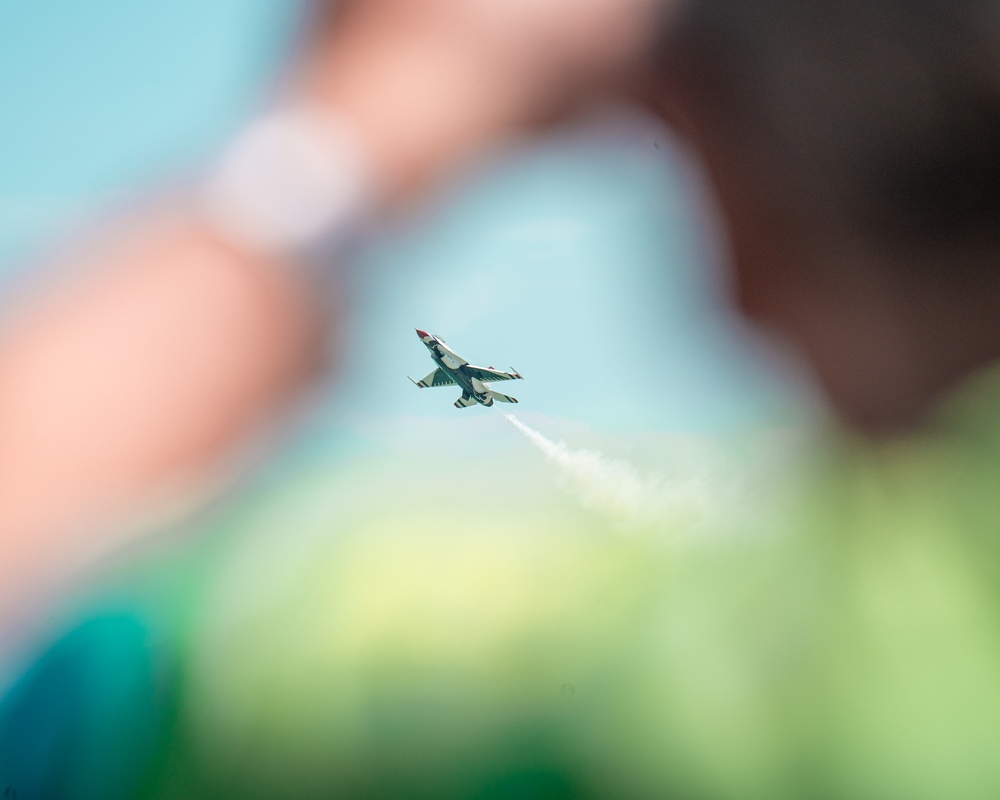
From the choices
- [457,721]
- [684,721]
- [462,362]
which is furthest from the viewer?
[462,362]

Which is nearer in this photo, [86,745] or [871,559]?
[871,559]

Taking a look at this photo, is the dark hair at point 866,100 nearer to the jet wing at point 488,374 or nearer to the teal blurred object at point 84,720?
the teal blurred object at point 84,720

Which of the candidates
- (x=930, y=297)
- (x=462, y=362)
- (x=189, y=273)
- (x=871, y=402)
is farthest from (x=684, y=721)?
(x=462, y=362)

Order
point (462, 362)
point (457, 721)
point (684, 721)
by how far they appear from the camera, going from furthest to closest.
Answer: point (462, 362)
point (457, 721)
point (684, 721)

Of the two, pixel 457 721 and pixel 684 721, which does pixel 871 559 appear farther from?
pixel 457 721

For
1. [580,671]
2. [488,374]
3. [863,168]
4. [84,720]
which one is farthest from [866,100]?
[488,374]

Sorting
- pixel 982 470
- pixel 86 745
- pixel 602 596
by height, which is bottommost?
pixel 86 745

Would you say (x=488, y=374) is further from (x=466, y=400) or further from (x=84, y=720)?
(x=84, y=720)
